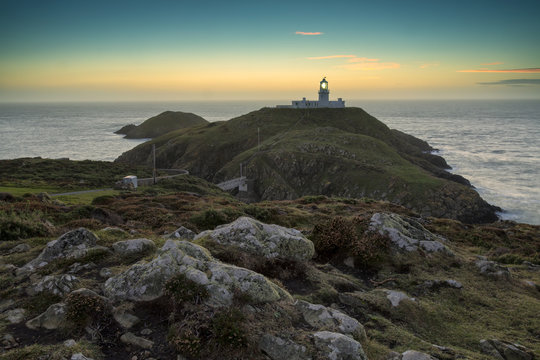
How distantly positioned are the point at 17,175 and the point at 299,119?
98.9 m

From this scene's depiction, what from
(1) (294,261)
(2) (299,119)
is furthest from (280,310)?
(2) (299,119)

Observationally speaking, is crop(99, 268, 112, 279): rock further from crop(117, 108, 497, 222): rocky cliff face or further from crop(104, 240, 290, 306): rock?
crop(117, 108, 497, 222): rocky cliff face

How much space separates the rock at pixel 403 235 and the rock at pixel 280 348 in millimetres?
8823

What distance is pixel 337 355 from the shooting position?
20.4 feet

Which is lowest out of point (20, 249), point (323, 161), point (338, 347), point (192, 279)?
point (323, 161)

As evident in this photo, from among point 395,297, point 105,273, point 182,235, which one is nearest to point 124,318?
point 105,273

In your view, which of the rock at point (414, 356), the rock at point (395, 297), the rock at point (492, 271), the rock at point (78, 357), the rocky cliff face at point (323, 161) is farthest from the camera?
the rocky cliff face at point (323, 161)

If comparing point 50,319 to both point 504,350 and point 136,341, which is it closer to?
point 136,341

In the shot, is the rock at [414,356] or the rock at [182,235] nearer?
the rock at [414,356]

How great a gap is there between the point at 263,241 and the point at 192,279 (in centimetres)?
380

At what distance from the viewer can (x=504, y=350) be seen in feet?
26.1

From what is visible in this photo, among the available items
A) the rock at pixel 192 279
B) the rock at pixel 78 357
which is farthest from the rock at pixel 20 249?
the rock at pixel 78 357

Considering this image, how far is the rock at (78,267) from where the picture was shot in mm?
9302

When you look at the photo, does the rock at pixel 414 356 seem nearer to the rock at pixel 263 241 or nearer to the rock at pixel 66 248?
the rock at pixel 263 241
